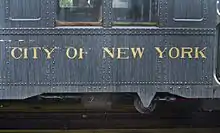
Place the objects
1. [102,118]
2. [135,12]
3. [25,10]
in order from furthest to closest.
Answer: [102,118]
[135,12]
[25,10]

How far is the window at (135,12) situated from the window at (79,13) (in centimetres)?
19

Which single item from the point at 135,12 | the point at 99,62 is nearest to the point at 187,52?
the point at 135,12

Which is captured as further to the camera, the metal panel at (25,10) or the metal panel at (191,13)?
the metal panel at (191,13)

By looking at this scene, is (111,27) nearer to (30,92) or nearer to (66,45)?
(66,45)

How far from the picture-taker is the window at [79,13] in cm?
459

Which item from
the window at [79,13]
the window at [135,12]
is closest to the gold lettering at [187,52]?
the window at [135,12]

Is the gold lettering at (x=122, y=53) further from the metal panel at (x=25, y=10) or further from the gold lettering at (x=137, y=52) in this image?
the metal panel at (x=25, y=10)

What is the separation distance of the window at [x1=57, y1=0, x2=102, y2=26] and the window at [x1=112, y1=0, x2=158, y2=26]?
194 millimetres

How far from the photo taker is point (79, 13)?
4.63m

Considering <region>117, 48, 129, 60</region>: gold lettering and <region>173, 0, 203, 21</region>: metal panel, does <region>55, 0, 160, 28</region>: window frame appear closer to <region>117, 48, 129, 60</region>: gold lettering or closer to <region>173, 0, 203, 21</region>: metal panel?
<region>117, 48, 129, 60</region>: gold lettering

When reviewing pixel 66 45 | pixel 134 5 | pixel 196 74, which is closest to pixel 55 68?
pixel 66 45

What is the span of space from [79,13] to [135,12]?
60 cm

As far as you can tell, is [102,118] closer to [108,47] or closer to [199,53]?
[108,47]

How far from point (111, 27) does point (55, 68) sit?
74 centimetres
